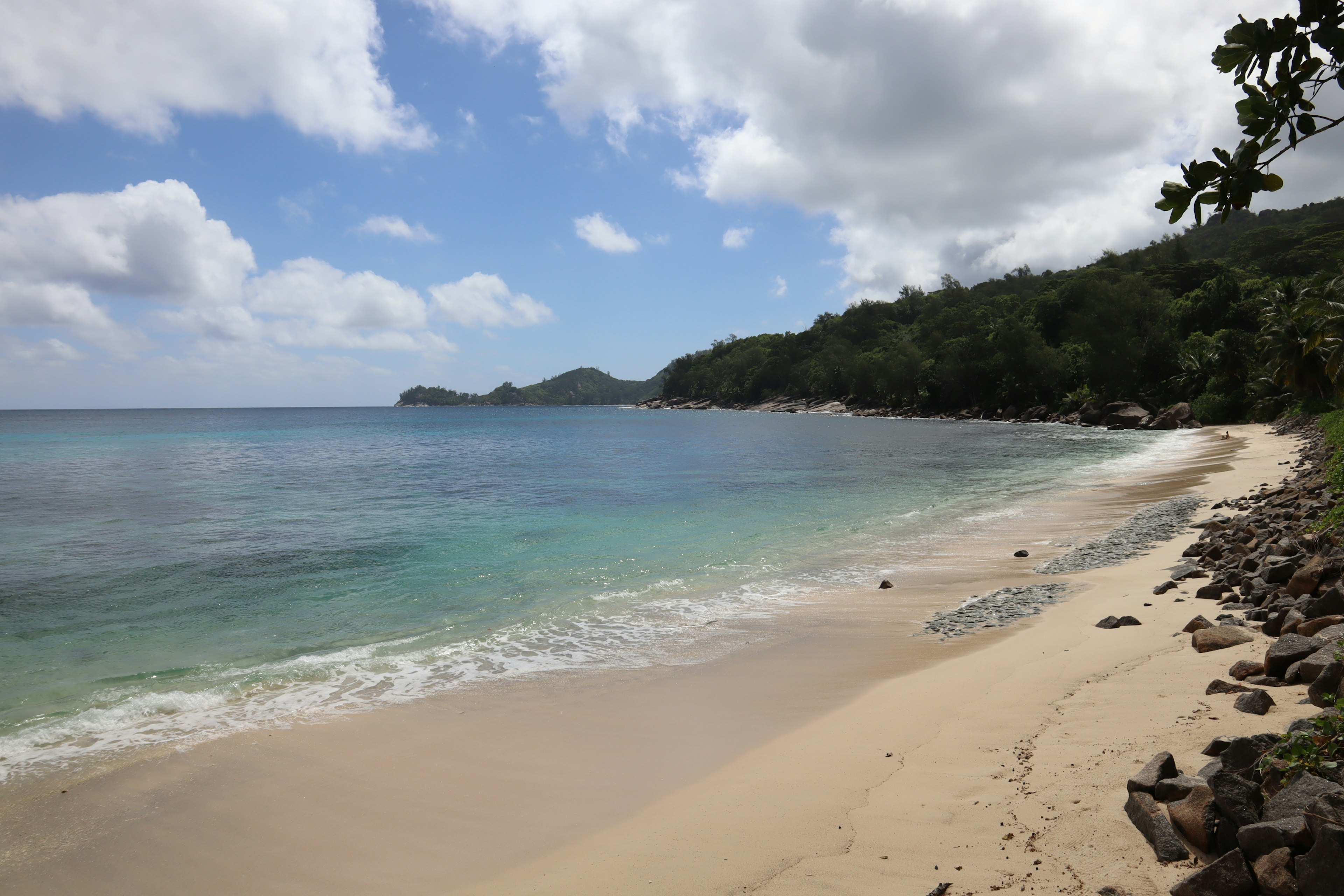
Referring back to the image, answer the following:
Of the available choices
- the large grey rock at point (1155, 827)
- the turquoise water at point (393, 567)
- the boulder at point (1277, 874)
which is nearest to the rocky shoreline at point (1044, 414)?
the turquoise water at point (393, 567)

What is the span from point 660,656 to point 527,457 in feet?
127

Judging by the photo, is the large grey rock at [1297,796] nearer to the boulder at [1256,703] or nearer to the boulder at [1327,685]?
the boulder at [1327,685]

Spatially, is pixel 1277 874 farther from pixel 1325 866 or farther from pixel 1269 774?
pixel 1269 774

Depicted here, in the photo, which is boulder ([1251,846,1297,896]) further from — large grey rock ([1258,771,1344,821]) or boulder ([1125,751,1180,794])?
boulder ([1125,751,1180,794])

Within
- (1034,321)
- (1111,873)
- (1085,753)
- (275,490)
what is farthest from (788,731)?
(1034,321)

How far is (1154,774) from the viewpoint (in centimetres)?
407

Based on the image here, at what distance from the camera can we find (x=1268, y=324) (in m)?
45.8

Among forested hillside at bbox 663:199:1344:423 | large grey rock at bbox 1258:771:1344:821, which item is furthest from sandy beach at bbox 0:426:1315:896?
forested hillside at bbox 663:199:1344:423

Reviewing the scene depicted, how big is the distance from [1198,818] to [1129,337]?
88.8 meters

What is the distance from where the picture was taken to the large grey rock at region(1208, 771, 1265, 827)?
11.2ft

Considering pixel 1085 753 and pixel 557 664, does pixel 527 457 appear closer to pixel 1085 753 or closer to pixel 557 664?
pixel 557 664

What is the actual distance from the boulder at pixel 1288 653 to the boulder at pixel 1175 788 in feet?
6.89

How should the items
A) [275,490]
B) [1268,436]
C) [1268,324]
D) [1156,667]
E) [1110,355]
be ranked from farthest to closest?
[1110,355], [1268,324], [1268,436], [275,490], [1156,667]

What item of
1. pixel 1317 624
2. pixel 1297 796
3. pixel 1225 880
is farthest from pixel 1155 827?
pixel 1317 624
